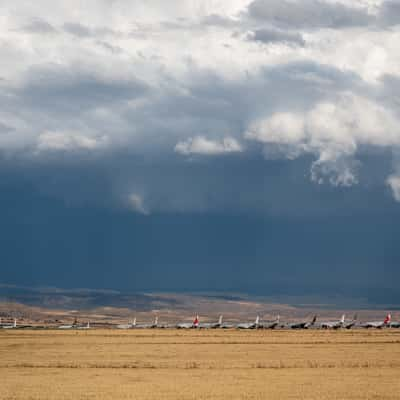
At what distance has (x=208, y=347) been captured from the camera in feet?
344

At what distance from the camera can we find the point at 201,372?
223 feet

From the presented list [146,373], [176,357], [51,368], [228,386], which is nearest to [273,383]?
[228,386]

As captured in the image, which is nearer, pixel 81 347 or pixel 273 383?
→ pixel 273 383

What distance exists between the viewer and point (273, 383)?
58750 mm

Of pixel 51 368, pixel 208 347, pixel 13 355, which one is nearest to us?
pixel 51 368

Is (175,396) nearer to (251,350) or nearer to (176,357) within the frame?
(176,357)

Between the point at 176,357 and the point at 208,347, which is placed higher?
the point at 208,347

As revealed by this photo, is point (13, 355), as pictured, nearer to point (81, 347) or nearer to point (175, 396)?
point (81, 347)

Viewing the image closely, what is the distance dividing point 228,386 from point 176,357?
30.2m

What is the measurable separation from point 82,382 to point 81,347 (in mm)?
47680

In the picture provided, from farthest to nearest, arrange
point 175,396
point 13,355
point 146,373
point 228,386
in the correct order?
1. point 13,355
2. point 146,373
3. point 228,386
4. point 175,396

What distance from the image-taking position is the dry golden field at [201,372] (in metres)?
53.0

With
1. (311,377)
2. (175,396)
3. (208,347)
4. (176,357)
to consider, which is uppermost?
(208,347)

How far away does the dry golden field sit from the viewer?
174 feet
